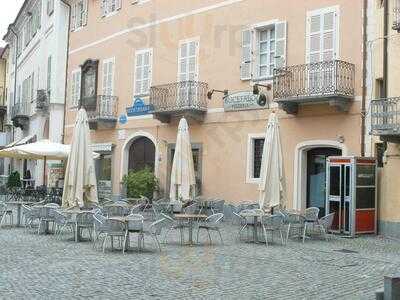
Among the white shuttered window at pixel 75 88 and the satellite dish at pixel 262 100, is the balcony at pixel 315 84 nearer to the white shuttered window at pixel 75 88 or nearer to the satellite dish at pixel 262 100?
the satellite dish at pixel 262 100

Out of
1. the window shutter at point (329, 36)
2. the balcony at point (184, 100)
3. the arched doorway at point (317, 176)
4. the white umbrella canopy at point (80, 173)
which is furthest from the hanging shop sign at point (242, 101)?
the white umbrella canopy at point (80, 173)

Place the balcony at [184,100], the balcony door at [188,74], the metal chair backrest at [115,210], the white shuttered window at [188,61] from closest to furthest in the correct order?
the metal chair backrest at [115,210] → the balcony at [184,100] → the balcony door at [188,74] → the white shuttered window at [188,61]

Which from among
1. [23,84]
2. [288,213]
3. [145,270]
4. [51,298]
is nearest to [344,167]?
[288,213]

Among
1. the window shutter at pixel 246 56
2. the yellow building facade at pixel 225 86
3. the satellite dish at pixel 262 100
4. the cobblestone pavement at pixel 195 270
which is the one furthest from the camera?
the window shutter at pixel 246 56

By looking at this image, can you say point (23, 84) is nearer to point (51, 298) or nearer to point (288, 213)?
point (288, 213)

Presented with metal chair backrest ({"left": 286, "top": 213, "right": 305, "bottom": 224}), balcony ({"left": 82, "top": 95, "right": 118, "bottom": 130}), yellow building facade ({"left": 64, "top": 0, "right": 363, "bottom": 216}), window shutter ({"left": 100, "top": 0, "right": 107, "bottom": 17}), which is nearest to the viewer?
metal chair backrest ({"left": 286, "top": 213, "right": 305, "bottom": 224})

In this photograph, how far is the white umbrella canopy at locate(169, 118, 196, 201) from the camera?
1739 centimetres

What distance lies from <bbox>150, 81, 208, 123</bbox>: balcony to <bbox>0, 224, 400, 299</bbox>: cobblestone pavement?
24.5 feet

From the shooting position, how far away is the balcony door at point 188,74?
814 inches

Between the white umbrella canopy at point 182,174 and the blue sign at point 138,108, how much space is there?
222 inches

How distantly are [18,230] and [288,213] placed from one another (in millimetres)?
6405

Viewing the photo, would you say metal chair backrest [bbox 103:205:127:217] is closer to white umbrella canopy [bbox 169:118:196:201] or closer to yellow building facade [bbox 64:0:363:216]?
white umbrella canopy [bbox 169:118:196:201]

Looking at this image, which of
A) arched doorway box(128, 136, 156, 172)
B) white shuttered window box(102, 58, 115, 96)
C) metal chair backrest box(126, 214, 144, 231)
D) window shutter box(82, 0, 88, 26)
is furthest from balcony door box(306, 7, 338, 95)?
window shutter box(82, 0, 88, 26)

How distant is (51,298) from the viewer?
7.57m
